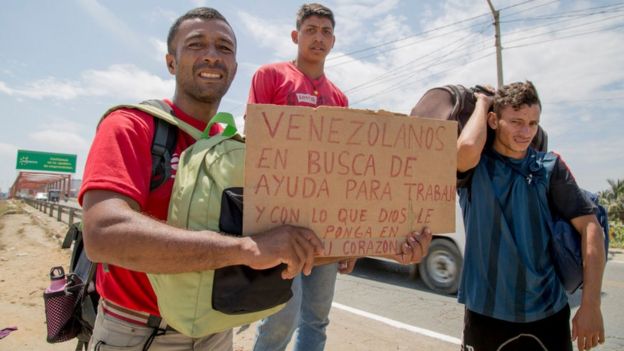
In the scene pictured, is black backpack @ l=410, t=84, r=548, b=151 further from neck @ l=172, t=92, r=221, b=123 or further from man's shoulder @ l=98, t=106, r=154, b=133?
man's shoulder @ l=98, t=106, r=154, b=133

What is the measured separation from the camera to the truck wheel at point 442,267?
5512mm

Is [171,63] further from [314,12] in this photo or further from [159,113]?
[314,12]

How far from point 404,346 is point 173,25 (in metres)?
3.41

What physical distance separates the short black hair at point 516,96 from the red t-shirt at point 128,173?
1535 millimetres

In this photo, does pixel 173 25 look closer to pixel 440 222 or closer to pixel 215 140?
pixel 215 140

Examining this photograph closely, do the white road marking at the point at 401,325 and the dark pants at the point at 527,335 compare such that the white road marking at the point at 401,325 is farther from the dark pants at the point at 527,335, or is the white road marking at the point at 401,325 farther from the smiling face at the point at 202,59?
the smiling face at the point at 202,59

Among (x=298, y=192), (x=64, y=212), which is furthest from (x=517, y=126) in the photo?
(x=64, y=212)

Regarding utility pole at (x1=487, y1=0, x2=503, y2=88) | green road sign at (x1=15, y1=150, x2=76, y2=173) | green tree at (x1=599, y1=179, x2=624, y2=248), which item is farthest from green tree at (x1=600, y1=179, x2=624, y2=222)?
green road sign at (x1=15, y1=150, x2=76, y2=173)

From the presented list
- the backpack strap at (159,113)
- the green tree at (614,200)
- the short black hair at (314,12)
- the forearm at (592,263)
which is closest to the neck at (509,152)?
the forearm at (592,263)

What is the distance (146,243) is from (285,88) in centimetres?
137

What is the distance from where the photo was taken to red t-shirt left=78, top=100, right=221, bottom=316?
3.54 ft

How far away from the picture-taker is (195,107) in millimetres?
1517

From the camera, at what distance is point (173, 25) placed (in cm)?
154

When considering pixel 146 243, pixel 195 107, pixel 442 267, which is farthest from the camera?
pixel 442 267
